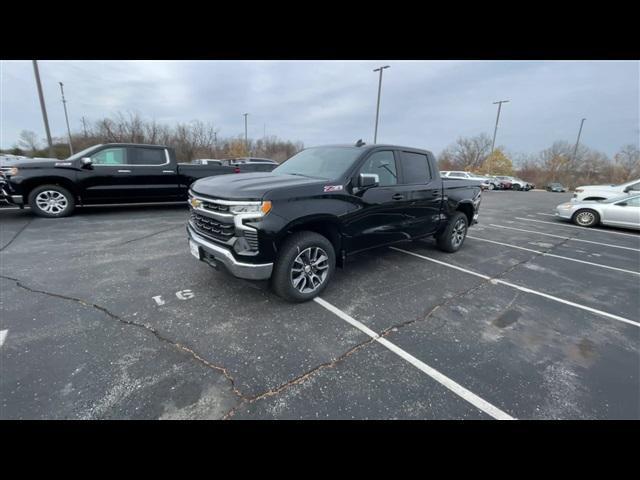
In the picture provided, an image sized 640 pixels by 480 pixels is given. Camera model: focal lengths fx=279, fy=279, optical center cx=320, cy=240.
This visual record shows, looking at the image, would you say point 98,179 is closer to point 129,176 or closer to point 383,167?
point 129,176

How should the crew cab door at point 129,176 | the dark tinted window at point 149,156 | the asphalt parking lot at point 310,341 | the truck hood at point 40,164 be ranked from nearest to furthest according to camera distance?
the asphalt parking lot at point 310,341, the truck hood at point 40,164, the crew cab door at point 129,176, the dark tinted window at point 149,156

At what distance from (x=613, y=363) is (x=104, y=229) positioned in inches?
329

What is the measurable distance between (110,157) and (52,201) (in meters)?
1.67

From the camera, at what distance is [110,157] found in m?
7.23

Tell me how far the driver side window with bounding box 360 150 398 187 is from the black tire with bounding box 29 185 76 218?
7.50m

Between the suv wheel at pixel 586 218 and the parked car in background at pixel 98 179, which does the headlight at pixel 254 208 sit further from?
the suv wheel at pixel 586 218

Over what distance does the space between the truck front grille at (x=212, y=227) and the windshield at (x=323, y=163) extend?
1361mm

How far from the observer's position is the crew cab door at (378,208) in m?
3.67

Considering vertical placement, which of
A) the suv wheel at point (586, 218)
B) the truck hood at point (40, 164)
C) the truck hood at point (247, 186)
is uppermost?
the truck hood at point (40, 164)

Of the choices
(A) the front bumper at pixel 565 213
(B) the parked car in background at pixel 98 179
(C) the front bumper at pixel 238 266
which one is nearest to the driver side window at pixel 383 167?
(C) the front bumper at pixel 238 266

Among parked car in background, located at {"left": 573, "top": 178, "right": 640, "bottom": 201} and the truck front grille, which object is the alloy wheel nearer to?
the truck front grille
